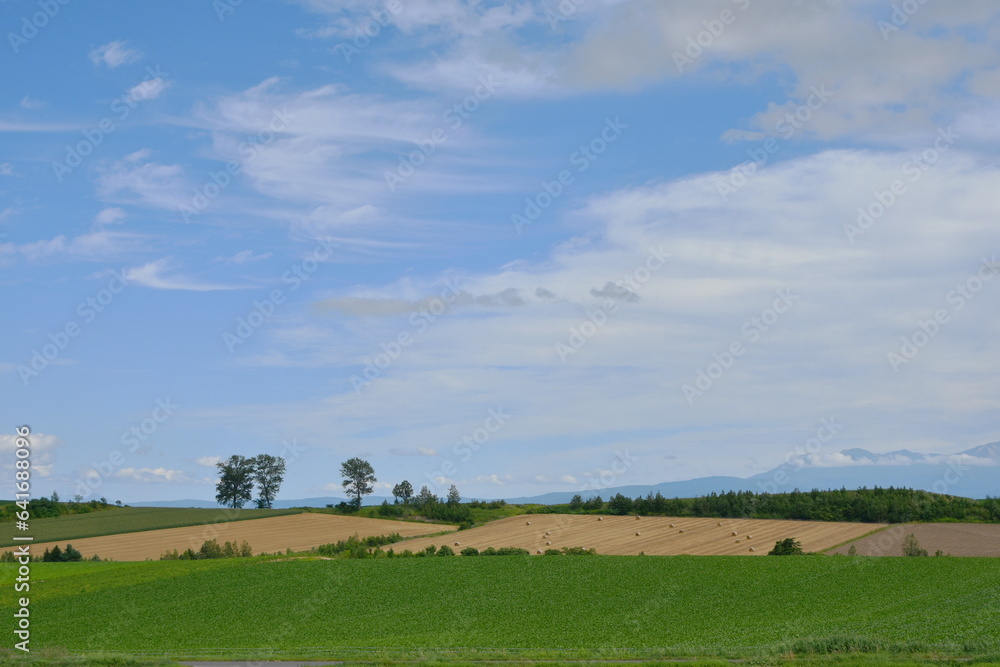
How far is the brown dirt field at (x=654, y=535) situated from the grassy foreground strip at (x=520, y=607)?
1073 centimetres

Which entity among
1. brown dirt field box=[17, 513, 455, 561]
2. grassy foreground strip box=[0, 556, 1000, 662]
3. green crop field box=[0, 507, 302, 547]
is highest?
green crop field box=[0, 507, 302, 547]

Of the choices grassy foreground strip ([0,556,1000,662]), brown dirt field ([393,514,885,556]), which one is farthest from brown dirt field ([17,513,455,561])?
grassy foreground strip ([0,556,1000,662])

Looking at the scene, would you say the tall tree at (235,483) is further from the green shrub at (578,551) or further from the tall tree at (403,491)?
the green shrub at (578,551)

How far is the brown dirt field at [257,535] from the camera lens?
7938 cm

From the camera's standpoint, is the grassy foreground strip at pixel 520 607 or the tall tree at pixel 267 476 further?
the tall tree at pixel 267 476

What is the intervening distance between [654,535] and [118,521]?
64.8m

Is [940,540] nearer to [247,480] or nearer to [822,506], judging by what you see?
[822,506]

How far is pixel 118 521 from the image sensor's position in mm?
102750

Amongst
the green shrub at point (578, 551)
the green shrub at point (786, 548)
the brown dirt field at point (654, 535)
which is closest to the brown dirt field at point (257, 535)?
the brown dirt field at point (654, 535)

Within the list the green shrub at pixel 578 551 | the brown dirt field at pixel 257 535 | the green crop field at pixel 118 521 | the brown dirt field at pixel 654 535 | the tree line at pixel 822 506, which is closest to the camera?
the green shrub at pixel 578 551

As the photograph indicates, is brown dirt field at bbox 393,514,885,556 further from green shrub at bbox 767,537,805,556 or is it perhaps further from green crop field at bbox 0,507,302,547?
green crop field at bbox 0,507,302,547

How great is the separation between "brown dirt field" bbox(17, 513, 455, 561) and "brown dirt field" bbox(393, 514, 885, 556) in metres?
9.50

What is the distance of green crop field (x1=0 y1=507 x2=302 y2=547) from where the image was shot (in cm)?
8909

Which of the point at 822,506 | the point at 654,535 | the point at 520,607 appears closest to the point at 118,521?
the point at 654,535
